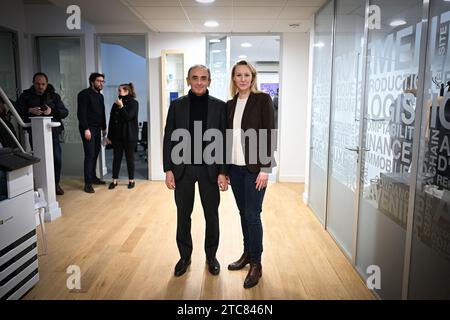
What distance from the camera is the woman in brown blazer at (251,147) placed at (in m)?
2.46

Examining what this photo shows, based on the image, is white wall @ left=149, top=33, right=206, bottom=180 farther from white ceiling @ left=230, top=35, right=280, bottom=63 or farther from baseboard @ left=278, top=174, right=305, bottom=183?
baseboard @ left=278, top=174, right=305, bottom=183

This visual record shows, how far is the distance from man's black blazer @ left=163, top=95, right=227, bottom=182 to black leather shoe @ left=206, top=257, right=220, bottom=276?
0.65 metres

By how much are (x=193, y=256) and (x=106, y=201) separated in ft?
6.98

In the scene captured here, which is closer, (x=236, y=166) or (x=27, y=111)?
(x=236, y=166)

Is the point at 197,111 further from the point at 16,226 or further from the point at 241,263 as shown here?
the point at 16,226

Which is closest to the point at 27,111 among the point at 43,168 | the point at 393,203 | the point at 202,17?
the point at 43,168

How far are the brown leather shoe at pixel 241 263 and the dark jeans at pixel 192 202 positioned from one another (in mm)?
165

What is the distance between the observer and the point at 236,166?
2.56 metres

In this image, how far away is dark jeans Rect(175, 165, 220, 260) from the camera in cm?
262
